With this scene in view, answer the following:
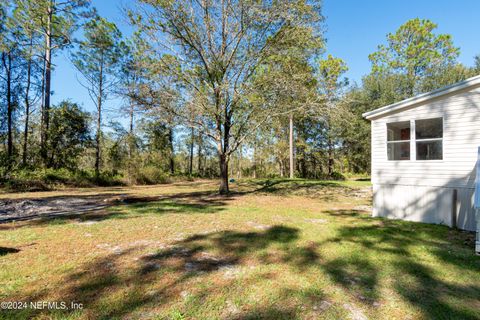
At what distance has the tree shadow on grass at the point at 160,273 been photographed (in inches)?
84.5

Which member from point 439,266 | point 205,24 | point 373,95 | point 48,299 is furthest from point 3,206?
point 373,95

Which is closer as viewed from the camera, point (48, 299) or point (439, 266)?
point (48, 299)

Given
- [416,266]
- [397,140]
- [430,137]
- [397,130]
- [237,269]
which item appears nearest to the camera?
[237,269]

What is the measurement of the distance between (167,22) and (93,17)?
966 cm

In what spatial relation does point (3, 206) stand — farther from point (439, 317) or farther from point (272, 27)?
point (272, 27)

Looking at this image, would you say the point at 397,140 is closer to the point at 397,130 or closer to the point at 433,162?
the point at 397,130

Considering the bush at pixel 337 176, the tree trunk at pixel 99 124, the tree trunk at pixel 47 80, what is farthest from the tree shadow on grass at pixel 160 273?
the bush at pixel 337 176

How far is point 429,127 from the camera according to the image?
6902 millimetres

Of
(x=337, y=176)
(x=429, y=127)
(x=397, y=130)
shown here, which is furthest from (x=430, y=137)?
(x=337, y=176)

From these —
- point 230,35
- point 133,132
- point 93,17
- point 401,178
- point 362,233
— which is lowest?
point 362,233

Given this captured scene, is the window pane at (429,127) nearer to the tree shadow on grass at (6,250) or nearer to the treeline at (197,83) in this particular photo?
the treeline at (197,83)

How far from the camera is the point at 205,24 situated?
9.37 meters

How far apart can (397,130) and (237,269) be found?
24.0 ft

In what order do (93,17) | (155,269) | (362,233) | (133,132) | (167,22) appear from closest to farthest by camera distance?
(155,269)
(362,233)
(167,22)
(93,17)
(133,132)
